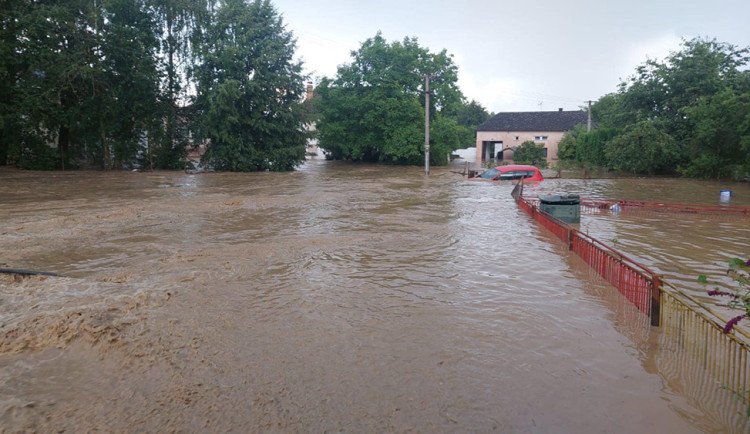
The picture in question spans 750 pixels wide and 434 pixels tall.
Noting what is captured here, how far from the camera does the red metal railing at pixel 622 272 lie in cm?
603

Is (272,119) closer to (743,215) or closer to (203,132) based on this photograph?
(203,132)

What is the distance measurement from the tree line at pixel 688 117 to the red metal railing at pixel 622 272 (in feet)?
75.5

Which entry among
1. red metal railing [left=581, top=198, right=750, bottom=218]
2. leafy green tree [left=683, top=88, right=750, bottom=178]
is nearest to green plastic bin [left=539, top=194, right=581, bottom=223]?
red metal railing [left=581, top=198, right=750, bottom=218]

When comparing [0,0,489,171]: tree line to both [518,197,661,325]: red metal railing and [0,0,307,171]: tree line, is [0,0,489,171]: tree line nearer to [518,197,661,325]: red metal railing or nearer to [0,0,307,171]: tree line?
[0,0,307,171]: tree line

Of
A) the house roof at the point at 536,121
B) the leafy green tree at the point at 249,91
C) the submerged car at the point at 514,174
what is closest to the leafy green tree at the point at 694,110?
the submerged car at the point at 514,174

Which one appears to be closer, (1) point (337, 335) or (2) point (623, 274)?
(1) point (337, 335)

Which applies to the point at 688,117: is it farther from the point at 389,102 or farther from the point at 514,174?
the point at 389,102

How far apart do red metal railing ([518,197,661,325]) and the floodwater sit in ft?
0.60

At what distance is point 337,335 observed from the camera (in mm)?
5750

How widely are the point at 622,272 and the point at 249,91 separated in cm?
3416

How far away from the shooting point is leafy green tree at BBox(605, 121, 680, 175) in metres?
32.4

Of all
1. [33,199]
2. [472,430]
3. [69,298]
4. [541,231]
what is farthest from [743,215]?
[33,199]

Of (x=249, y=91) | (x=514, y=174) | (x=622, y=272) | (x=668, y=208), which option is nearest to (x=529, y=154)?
(x=514, y=174)

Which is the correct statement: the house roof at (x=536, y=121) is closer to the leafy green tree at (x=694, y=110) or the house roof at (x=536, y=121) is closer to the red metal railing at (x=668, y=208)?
the leafy green tree at (x=694, y=110)
